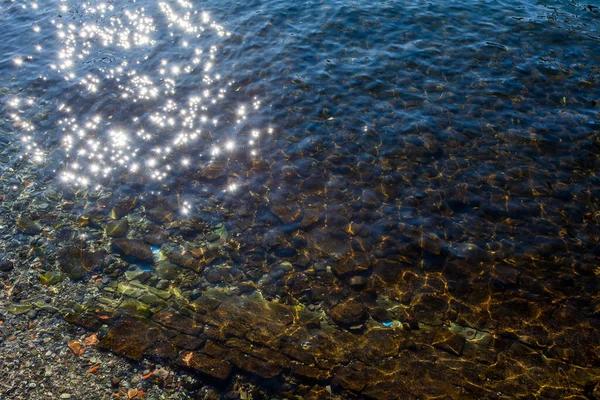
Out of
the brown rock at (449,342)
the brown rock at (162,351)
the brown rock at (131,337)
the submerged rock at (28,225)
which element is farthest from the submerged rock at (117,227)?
the brown rock at (449,342)

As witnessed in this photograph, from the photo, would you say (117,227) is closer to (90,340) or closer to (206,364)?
(90,340)

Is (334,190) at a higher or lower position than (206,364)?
higher

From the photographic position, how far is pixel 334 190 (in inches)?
482

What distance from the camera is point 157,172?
13.2 meters

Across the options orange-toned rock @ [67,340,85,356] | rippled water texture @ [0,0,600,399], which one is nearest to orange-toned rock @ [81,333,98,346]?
orange-toned rock @ [67,340,85,356]

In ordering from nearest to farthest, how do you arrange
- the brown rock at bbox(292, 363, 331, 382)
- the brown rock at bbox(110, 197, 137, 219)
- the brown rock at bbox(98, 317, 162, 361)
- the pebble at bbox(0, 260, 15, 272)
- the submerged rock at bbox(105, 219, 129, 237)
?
the brown rock at bbox(292, 363, 331, 382), the brown rock at bbox(98, 317, 162, 361), the pebble at bbox(0, 260, 15, 272), the submerged rock at bbox(105, 219, 129, 237), the brown rock at bbox(110, 197, 137, 219)

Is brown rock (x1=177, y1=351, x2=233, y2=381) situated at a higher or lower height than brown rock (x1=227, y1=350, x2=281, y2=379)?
higher

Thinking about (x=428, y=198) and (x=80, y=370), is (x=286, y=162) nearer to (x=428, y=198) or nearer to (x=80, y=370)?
(x=428, y=198)

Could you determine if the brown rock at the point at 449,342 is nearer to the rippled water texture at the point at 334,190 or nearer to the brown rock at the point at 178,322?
the rippled water texture at the point at 334,190

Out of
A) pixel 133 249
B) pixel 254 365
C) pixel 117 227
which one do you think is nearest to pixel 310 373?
pixel 254 365

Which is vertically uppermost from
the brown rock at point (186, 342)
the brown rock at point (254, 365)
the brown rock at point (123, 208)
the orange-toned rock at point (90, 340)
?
the brown rock at point (123, 208)

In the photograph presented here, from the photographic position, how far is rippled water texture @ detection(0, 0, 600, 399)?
29.7 feet

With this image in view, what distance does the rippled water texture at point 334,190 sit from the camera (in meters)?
9.06

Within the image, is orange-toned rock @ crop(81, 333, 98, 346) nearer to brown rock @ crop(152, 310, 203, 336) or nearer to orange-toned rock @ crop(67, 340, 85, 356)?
orange-toned rock @ crop(67, 340, 85, 356)
